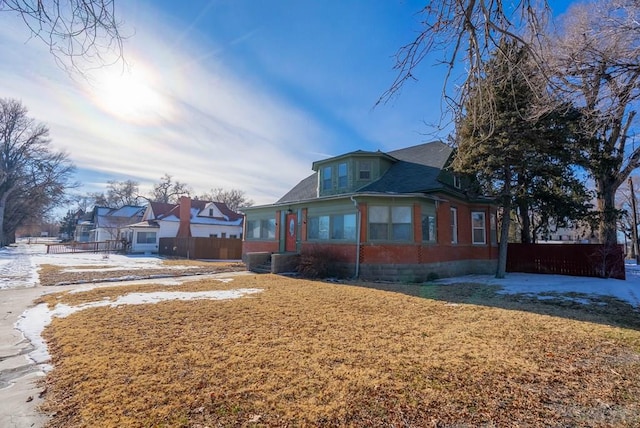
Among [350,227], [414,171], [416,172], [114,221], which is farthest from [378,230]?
[114,221]

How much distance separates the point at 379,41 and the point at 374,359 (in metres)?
3.97

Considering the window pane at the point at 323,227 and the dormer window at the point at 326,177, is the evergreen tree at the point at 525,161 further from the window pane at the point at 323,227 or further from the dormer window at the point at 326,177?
the dormer window at the point at 326,177

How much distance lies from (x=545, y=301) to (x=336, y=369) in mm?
7427

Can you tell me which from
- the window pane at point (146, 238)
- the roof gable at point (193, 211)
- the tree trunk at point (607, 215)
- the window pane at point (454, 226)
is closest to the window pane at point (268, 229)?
the window pane at point (454, 226)

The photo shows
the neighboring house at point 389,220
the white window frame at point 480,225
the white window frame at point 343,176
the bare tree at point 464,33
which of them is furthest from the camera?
the white window frame at point 343,176

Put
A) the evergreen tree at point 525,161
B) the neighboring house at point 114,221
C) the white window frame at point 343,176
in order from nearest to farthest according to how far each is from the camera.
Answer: the evergreen tree at point 525,161, the white window frame at point 343,176, the neighboring house at point 114,221

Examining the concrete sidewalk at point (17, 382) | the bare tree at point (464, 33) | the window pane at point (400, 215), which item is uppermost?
the bare tree at point (464, 33)

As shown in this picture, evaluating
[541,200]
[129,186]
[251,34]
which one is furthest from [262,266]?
[129,186]

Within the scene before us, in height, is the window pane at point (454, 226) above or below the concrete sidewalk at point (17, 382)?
above

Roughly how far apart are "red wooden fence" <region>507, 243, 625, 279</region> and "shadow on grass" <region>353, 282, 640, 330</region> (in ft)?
19.1

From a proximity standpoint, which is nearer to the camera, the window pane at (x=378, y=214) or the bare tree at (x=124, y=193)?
the window pane at (x=378, y=214)

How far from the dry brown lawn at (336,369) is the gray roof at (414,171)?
7857 millimetres

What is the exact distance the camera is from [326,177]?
17.0 m

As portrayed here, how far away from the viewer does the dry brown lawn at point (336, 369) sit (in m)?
2.70
